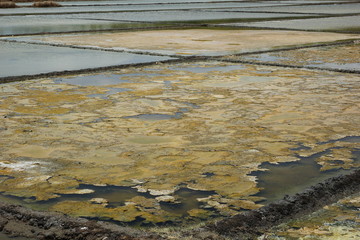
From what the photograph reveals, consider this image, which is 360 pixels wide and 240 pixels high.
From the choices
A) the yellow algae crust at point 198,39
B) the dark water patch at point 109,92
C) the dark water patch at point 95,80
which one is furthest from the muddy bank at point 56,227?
the yellow algae crust at point 198,39

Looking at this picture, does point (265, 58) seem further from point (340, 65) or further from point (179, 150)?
point (179, 150)

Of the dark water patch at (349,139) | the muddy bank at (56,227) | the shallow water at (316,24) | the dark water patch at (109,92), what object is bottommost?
the shallow water at (316,24)

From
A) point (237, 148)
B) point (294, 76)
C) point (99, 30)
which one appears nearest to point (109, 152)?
point (237, 148)

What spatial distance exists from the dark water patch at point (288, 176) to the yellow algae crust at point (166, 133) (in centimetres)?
5

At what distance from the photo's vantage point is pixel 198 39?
29.5ft

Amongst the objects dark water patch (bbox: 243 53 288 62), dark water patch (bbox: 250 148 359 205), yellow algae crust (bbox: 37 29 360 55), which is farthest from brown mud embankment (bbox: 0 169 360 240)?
yellow algae crust (bbox: 37 29 360 55)

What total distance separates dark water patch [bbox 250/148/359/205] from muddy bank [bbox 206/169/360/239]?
0.06 meters

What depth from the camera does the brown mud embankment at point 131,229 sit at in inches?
83.1

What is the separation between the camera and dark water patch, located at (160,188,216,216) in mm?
2367

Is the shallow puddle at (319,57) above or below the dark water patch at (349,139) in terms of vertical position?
below

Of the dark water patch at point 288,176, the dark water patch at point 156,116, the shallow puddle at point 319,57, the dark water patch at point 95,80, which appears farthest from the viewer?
the shallow puddle at point 319,57

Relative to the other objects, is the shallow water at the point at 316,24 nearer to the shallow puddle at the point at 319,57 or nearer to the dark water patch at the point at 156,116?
the shallow puddle at the point at 319,57

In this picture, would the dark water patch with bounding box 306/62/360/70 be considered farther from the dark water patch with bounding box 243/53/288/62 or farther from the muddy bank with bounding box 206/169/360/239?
the muddy bank with bounding box 206/169/360/239

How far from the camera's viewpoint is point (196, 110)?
13.5 feet
